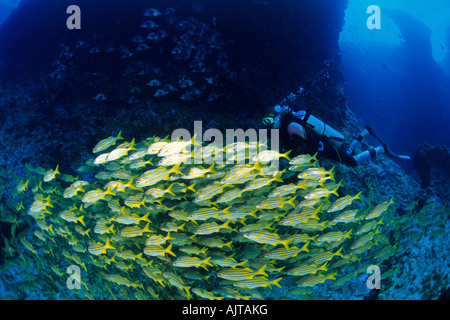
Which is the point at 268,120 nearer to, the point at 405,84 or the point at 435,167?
the point at 435,167

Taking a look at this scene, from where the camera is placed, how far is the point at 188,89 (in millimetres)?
8148

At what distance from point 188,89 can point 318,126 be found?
4419 mm

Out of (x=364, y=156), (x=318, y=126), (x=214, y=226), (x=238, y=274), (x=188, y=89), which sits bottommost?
(x=238, y=274)

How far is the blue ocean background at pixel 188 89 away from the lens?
5.75 m

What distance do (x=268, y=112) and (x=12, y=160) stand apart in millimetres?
8224

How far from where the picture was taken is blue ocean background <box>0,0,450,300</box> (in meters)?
5.75

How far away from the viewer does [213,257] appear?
363cm

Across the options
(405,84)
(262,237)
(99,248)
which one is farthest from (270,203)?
(405,84)

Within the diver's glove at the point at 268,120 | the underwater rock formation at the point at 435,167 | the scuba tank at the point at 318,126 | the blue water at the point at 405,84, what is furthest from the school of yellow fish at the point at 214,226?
the blue water at the point at 405,84

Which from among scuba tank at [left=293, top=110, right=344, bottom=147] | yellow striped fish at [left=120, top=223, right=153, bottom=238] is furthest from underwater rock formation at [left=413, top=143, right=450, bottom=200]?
yellow striped fish at [left=120, top=223, right=153, bottom=238]

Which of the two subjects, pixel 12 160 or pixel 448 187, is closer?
pixel 12 160

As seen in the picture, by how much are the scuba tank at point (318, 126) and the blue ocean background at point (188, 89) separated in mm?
1275

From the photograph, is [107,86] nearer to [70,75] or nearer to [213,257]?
[70,75]

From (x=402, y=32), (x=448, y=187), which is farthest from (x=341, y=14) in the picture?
(x=402, y=32)
